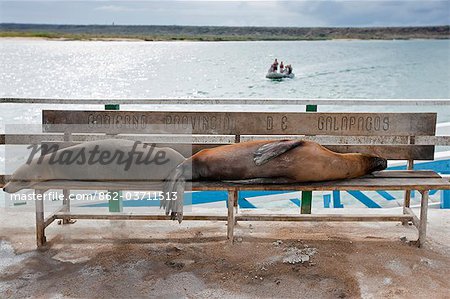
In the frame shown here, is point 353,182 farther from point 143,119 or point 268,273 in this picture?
point 143,119

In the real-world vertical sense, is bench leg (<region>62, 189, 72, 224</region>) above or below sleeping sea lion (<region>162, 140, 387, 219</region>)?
below

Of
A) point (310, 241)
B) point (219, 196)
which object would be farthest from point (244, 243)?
point (219, 196)

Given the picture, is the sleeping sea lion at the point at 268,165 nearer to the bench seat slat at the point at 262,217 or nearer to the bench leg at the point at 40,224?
the bench seat slat at the point at 262,217

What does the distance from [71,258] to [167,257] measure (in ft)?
2.00

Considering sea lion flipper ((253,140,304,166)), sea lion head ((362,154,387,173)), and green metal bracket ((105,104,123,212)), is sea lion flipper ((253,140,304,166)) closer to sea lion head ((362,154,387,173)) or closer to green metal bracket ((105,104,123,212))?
sea lion head ((362,154,387,173))

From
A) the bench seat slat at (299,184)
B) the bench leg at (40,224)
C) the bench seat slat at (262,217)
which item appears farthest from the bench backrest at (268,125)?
the bench leg at (40,224)

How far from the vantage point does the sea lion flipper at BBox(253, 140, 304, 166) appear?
3.37 metres

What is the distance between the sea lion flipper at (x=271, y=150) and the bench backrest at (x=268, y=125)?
1.60ft

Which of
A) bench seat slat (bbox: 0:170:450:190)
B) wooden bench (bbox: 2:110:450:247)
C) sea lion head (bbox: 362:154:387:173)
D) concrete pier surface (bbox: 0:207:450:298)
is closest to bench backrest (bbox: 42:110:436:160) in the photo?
wooden bench (bbox: 2:110:450:247)

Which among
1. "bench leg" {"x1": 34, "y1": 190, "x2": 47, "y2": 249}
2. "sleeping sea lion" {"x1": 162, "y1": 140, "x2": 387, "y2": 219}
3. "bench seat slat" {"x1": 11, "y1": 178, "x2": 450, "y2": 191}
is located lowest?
"bench leg" {"x1": 34, "y1": 190, "x2": 47, "y2": 249}

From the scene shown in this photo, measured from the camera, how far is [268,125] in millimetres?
3971

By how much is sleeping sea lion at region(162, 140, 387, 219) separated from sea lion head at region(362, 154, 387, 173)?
0.20ft

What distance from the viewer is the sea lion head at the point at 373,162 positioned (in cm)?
368

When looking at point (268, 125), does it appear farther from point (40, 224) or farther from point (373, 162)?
point (40, 224)
